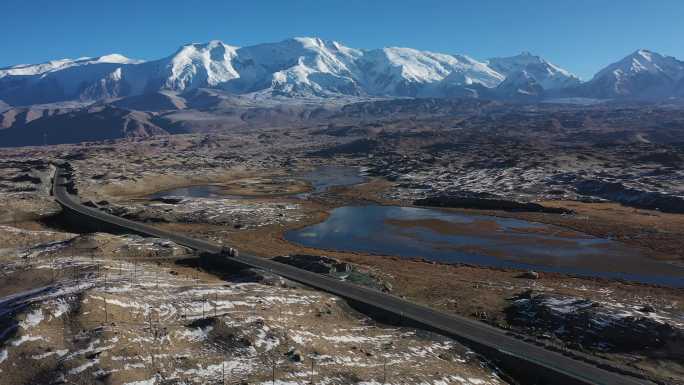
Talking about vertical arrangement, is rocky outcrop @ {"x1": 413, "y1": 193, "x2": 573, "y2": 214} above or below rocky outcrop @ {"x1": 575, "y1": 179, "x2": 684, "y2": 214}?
below

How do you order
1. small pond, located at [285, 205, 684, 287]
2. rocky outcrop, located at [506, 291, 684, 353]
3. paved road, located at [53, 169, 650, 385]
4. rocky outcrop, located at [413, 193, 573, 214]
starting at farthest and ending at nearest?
rocky outcrop, located at [413, 193, 573, 214] → small pond, located at [285, 205, 684, 287] → rocky outcrop, located at [506, 291, 684, 353] → paved road, located at [53, 169, 650, 385]

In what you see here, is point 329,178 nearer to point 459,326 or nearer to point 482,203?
point 482,203

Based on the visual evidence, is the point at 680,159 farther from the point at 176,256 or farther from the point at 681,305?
the point at 176,256

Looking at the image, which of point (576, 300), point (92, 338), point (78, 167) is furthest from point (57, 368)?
point (78, 167)

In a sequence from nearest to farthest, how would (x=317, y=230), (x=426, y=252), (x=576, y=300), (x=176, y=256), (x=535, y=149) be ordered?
1. (x=576, y=300)
2. (x=176, y=256)
3. (x=426, y=252)
4. (x=317, y=230)
5. (x=535, y=149)

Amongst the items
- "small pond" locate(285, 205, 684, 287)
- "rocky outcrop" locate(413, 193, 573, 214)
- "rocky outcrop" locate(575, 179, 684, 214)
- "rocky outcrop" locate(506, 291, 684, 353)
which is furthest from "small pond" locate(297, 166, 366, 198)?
"rocky outcrop" locate(506, 291, 684, 353)

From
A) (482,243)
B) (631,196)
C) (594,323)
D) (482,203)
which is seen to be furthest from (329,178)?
(594,323)

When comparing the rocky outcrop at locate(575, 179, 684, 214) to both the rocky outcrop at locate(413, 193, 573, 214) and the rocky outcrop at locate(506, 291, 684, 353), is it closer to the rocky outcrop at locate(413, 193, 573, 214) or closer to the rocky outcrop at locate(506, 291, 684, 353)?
the rocky outcrop at locate(413, 193, 573, 214)

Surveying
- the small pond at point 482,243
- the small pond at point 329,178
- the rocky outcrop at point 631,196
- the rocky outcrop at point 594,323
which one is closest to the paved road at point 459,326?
the rocky outcrop at point 594,323
